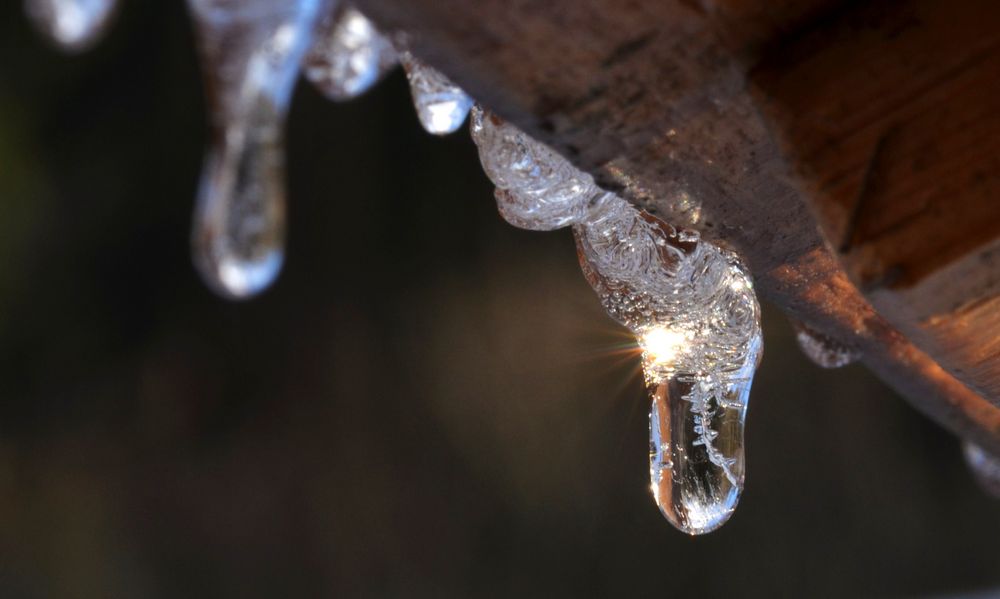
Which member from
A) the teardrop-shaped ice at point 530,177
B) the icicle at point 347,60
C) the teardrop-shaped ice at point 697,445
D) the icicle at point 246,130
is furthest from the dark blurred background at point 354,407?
the icicle at point 246,130

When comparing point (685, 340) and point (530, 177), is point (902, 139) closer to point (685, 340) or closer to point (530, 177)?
point (530, 177)

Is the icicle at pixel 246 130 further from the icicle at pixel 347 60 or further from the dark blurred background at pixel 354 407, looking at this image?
the dark blurred background at pixel 354 407

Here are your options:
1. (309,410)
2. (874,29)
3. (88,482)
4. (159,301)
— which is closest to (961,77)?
(874,29)

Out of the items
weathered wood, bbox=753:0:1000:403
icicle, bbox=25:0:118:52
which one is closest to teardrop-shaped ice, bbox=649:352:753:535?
weathered wood, bbox=753:0:1000:403

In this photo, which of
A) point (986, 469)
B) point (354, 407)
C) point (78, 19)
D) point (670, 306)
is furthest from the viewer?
point (354, 407)

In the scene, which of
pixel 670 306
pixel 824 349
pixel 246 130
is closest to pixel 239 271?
pixel 246 130

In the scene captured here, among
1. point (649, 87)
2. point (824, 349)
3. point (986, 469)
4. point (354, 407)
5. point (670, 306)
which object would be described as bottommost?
point (354, 407)

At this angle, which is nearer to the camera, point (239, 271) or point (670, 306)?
point (239, 271)
